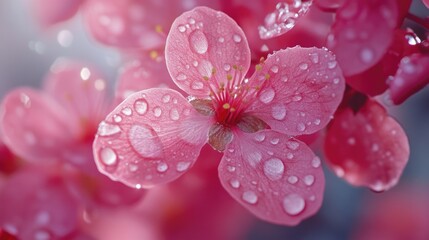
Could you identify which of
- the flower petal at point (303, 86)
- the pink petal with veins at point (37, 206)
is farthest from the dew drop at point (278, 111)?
the pink petal with veins at point (37, 206)

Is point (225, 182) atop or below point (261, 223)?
atop

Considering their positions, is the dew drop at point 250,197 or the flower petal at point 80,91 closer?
the dew drop at point 250,197

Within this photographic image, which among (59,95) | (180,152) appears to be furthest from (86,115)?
(180,152)

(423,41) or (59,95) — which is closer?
(423,41)

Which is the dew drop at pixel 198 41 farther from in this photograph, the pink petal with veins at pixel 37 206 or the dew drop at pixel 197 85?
the pink petal with veins at pixel 37 206

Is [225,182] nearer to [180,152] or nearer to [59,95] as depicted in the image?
[180,152]
